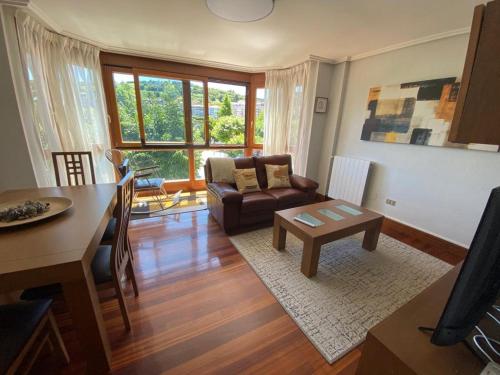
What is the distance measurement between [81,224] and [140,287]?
88cm

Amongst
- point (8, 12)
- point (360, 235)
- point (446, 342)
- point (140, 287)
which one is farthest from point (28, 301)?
point (360, 235)

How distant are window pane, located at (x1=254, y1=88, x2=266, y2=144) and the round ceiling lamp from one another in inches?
92.3

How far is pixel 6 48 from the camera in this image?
79.5 inches

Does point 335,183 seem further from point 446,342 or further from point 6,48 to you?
point 6,48

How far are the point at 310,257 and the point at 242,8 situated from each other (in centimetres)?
228

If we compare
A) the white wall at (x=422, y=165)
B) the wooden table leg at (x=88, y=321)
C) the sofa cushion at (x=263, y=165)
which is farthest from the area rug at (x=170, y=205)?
the white wall at (x=422, y=165)

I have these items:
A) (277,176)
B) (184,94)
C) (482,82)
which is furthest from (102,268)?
(184,94)

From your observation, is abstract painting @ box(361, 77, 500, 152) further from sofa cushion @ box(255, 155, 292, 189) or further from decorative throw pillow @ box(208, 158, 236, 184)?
decorative throw pillow @ box(208, 158, 236, 184)

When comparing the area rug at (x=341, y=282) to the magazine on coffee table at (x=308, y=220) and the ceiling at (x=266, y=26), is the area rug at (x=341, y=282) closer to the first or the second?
the magazine on coffee table at (x=308, y=220)

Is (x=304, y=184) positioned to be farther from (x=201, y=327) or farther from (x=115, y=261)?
(x=115, y=261)

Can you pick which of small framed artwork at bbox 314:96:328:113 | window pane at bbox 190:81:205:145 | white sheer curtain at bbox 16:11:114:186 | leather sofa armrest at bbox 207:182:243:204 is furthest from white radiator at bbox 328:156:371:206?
white sheer curtain at bbox 16:11:114:186

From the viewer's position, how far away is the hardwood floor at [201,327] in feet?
4.12

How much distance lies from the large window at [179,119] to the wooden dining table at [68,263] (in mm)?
2774

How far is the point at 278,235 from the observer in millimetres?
2320
